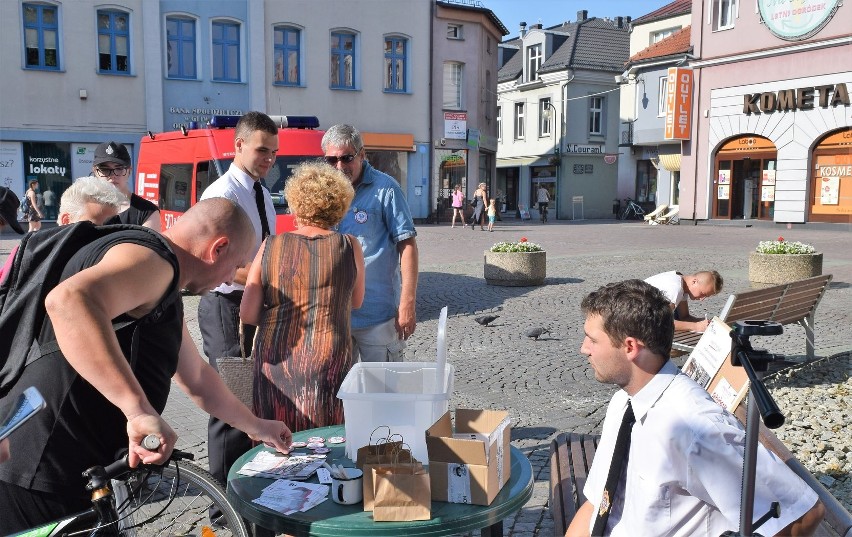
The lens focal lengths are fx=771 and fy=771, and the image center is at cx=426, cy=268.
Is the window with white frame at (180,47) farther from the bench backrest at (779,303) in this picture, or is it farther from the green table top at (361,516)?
the green table top at (361,516)

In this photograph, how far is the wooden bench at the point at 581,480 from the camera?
2.16 meters

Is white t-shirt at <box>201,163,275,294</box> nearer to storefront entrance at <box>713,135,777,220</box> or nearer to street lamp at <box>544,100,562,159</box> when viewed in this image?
storefront entrance at <box>713,135,777,220</box>

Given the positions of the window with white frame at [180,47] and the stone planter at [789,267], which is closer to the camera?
the stone planter at [789,267]

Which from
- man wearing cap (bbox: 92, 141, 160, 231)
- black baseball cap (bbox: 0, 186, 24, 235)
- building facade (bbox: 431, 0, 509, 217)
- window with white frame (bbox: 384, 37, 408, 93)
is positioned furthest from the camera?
building facade (bbox: 431, 0, 509, 217)

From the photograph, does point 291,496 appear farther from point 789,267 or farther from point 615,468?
point 789,267

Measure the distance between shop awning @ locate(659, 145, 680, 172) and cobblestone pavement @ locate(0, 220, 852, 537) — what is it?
1380 cm

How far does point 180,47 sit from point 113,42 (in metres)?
2.14

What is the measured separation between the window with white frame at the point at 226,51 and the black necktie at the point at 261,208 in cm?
2399

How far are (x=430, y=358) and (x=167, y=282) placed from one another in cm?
545

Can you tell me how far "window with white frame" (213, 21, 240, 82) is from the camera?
27.0 m

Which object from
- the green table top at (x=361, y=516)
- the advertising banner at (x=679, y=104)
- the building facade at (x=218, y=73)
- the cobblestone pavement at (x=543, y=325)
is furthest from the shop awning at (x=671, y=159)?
the green table top at (x=361, y=516)

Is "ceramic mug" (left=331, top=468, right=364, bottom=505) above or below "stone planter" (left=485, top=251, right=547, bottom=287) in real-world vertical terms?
above

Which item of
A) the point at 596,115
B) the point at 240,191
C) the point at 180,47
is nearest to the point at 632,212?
the point at 596,115

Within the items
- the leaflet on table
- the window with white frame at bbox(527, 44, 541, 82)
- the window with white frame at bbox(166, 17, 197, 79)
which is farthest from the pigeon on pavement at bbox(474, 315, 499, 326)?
the window with white frame at bbox(527, 44, 541, 82)
